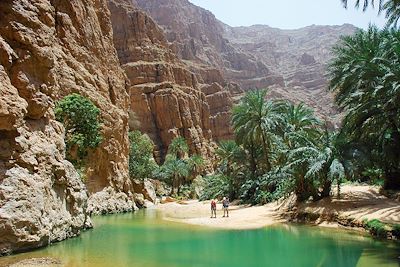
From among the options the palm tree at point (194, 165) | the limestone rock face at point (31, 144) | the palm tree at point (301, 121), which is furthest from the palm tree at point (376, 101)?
the palm tree at point (194, 165)

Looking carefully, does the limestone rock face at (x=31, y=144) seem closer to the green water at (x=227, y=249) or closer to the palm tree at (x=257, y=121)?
the green water at (x=227, y=249)

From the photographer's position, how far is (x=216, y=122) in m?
103

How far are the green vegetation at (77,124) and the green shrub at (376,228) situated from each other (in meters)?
18.7

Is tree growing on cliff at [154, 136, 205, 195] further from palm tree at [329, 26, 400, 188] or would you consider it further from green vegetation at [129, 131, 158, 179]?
palm tree at [329, 26, 400, 188]

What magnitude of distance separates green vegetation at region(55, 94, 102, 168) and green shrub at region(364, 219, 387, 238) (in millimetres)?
18656

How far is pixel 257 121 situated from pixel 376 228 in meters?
21.1

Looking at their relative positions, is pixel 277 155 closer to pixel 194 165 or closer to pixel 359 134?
pixel 359 134

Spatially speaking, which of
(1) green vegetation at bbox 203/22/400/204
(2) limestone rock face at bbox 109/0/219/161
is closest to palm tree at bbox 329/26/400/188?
(1) green vegetation at bbox 203/22/400/204

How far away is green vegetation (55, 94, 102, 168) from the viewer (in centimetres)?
2648

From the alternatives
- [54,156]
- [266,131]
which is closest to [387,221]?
[54,156]

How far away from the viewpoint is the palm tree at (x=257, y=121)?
36688mm

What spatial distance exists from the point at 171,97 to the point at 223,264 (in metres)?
75.4

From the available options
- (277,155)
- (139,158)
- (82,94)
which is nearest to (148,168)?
(139,158)

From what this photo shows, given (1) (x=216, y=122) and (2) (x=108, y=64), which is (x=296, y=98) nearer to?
(1) (x=216, y=122)
